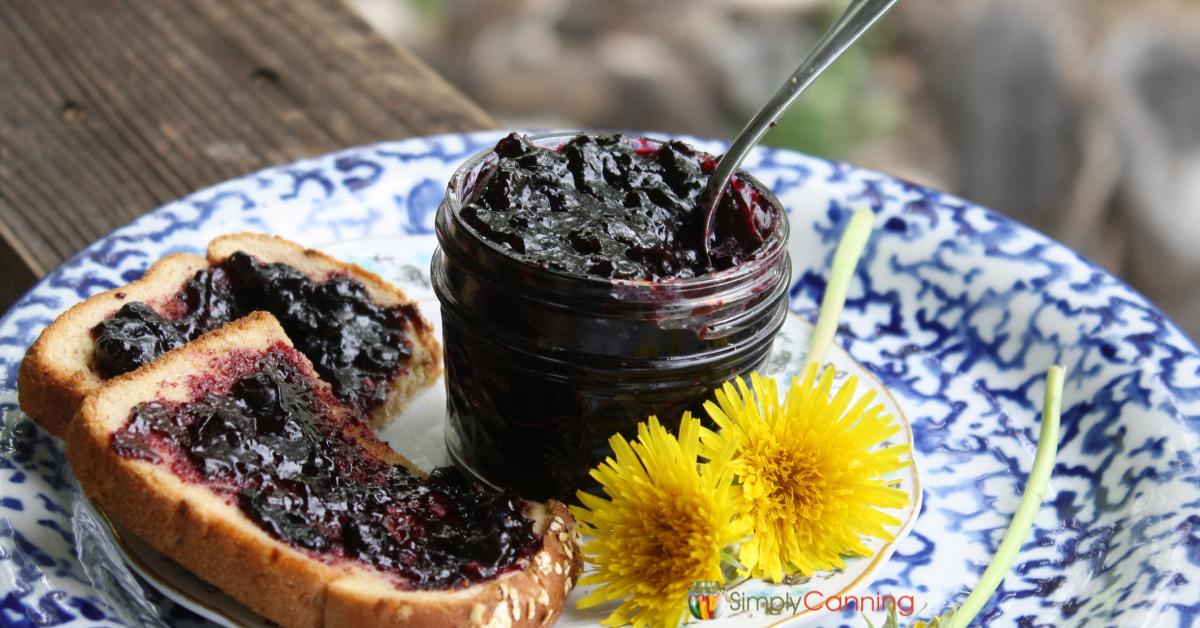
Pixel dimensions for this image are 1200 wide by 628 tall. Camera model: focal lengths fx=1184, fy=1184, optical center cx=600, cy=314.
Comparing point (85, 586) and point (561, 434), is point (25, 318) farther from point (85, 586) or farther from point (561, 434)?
point (561, 434)

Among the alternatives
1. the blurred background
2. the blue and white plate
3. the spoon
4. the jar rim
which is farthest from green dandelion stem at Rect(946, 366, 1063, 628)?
the blurred background

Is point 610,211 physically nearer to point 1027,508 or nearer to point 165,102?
point 1027,508

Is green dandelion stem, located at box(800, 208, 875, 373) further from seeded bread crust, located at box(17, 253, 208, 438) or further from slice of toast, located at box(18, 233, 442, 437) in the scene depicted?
seeded bread crust, located at box(17, 253, 208, 438)

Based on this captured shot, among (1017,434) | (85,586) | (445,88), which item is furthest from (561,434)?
(445,88)

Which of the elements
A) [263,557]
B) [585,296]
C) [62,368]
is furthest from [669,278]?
[62,368]

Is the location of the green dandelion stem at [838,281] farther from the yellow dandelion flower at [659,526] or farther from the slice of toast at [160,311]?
the slice of toast at [160,311]
